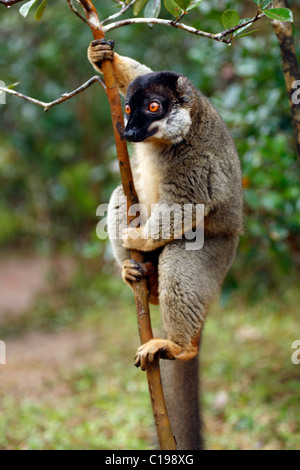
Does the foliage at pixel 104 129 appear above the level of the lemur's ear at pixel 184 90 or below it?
above

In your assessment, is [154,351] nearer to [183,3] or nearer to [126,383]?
[183,3]

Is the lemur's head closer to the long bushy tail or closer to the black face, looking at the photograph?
the black face

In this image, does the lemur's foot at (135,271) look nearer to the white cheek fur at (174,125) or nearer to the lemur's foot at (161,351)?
the lemur's foot at (161,351)

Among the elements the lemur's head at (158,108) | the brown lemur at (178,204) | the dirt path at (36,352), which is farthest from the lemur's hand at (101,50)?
the dirt path at (36,352)

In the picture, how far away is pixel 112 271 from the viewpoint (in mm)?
6270

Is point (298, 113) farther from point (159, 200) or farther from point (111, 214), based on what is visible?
point (111, 214)

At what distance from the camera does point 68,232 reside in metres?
9.91

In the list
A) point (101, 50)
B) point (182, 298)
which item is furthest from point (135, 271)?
point (101, 50)

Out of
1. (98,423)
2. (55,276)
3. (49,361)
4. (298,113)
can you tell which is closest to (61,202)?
(55,276)

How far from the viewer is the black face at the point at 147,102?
281cm

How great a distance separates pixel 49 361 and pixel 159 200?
161 inches

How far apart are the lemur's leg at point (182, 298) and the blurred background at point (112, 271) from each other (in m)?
1.16

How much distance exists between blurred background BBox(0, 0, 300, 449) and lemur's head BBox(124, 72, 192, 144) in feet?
4.19

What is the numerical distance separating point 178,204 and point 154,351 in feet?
2.99
